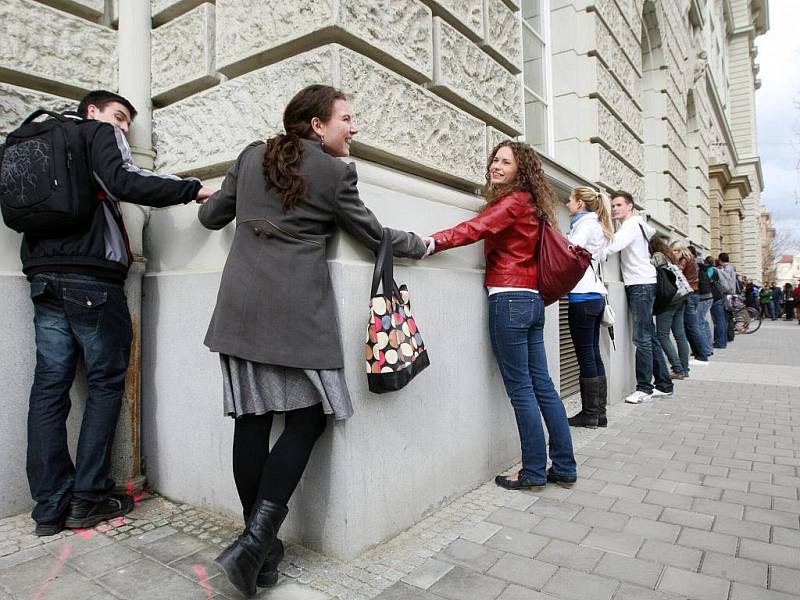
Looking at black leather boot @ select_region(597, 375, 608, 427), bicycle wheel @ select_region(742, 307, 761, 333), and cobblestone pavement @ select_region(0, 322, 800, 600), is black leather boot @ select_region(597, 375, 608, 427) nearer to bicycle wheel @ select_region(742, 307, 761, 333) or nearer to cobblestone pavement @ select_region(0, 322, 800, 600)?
cobblestone pavement @ select_region(0, 322, 800, 600)

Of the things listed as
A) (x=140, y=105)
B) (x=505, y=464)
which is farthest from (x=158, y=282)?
(x=505, y=464)

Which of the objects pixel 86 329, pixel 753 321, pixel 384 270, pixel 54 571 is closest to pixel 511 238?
pixel 384 270

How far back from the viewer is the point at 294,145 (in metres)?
2.23

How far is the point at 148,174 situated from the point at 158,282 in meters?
0.74

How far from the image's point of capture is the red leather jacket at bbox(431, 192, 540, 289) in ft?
10.5

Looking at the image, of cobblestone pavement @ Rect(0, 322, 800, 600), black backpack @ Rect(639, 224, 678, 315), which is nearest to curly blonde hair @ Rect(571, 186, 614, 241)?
cobblestone pavement @ Rect(0, 322, 800, 600)

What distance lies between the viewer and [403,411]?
2857 mm

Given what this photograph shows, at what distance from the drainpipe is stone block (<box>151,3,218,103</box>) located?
82mm

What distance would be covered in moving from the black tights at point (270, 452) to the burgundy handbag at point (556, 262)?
1.65m

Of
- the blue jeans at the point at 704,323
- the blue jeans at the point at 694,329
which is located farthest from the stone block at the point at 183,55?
the blue jeans at the point at 704,323

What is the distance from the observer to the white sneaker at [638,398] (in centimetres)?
595

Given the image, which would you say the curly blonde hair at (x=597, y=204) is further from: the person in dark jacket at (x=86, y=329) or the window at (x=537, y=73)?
the person in dark jacket at (x=86, y=329)

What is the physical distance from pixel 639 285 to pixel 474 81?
11.1 ft

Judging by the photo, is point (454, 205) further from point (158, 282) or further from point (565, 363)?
point (565, 363)
